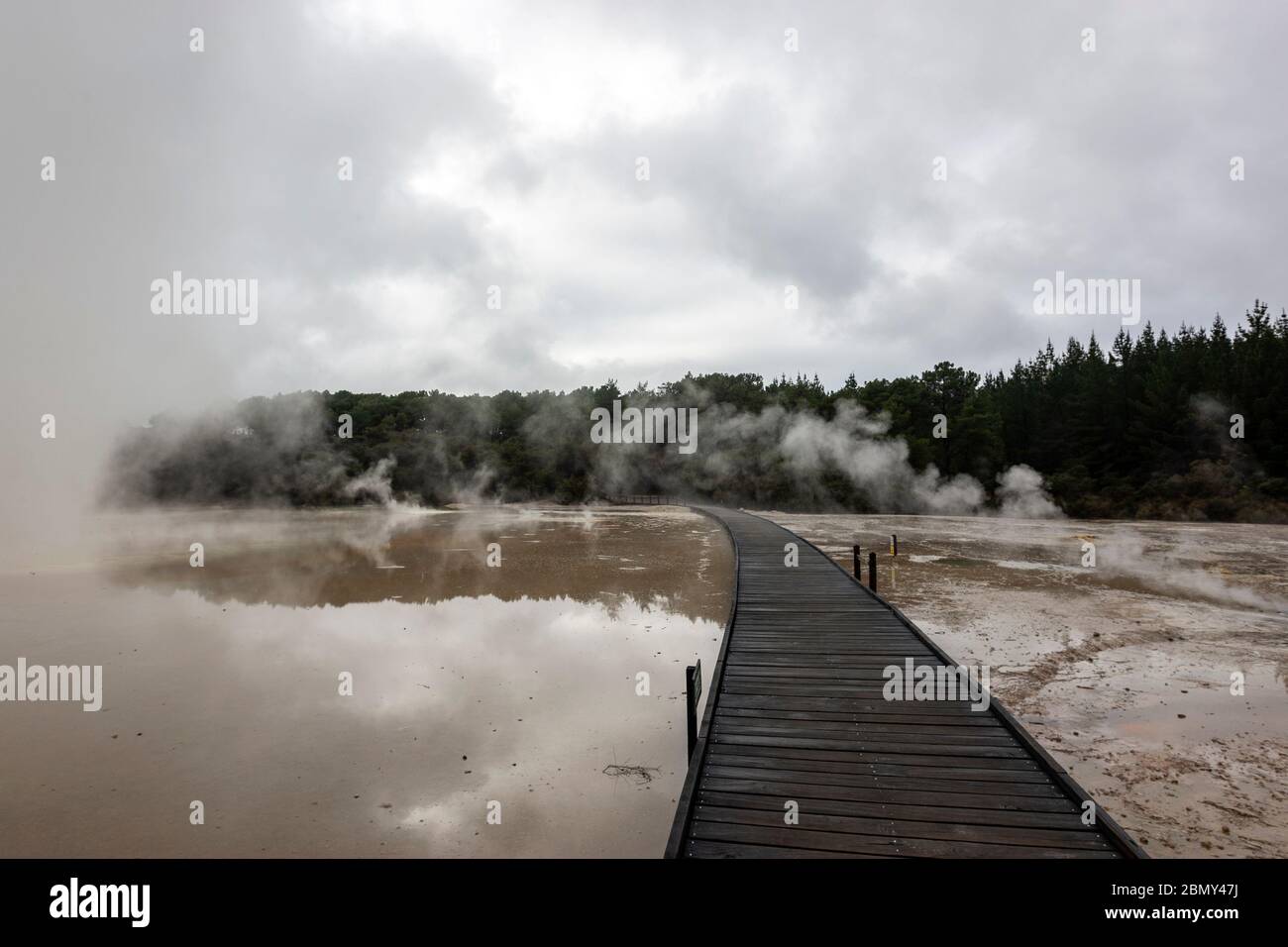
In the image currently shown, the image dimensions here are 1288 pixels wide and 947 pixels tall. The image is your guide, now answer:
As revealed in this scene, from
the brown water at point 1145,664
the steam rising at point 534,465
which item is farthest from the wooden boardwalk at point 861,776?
the steam rising at point 534,465

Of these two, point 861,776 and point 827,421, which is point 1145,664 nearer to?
point 861,776

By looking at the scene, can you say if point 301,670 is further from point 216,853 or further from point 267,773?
point 216,853

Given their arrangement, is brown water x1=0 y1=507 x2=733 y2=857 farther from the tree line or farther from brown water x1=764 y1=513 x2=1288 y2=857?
the tree line

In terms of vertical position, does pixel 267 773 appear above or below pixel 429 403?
below

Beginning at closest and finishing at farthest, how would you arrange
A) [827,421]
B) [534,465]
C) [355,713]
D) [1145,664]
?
[355,713]
[1145,664]
[827,421]
[534,465]

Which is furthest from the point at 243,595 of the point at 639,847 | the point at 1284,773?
the point at 1284,773

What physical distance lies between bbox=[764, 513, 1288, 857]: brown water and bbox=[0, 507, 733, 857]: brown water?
12.2 feet

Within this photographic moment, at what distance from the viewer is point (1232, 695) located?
6992 mm

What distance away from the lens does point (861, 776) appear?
14.5 ft

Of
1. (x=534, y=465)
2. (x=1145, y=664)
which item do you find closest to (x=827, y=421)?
(x=534, y=465)

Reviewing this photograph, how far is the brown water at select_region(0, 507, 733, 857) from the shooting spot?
477cm

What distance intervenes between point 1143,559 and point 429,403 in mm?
54155

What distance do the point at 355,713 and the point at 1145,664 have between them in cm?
980

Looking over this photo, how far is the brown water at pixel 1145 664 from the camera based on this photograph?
4840mm
